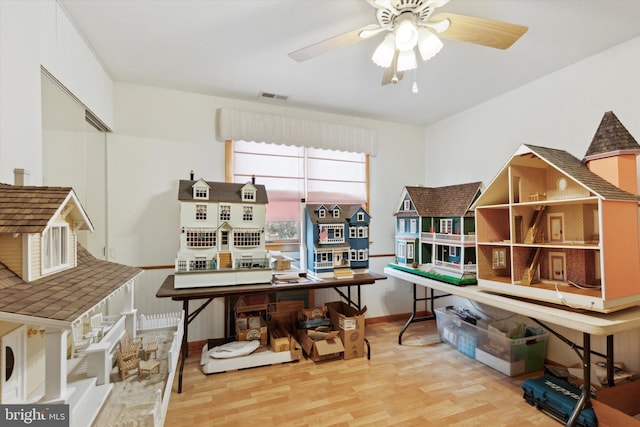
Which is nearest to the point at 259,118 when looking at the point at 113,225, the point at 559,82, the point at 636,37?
the point at 113,225

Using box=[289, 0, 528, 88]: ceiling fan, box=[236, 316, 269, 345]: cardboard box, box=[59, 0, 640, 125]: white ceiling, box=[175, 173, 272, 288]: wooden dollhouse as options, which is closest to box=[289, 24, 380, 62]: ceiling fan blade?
box=[289, 0, 528, 88]: ceiling fan

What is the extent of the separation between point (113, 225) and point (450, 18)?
324cm

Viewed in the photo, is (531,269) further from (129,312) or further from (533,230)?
(129,312)

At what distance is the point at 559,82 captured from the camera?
2.71m

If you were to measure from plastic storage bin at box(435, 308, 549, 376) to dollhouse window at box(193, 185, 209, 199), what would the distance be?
112 inches

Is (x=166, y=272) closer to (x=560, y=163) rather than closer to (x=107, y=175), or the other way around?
(x=107, y=175)

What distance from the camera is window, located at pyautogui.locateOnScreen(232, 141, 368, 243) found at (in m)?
3.41

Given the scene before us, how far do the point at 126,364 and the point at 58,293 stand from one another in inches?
23.2

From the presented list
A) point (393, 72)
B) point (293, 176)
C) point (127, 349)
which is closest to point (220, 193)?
point (293, 176)

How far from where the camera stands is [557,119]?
9.00 feet

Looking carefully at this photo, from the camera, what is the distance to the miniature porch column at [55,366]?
88 centimetres

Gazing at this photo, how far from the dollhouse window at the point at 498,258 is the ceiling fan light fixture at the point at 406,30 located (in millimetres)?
1831

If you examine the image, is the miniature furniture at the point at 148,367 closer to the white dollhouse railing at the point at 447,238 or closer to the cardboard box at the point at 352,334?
the cardboard box at the point at 352,334

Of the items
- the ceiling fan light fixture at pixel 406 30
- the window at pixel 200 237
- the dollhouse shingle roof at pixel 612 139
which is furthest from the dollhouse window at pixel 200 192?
the dollhouse shingle roof at pixel 612 139
